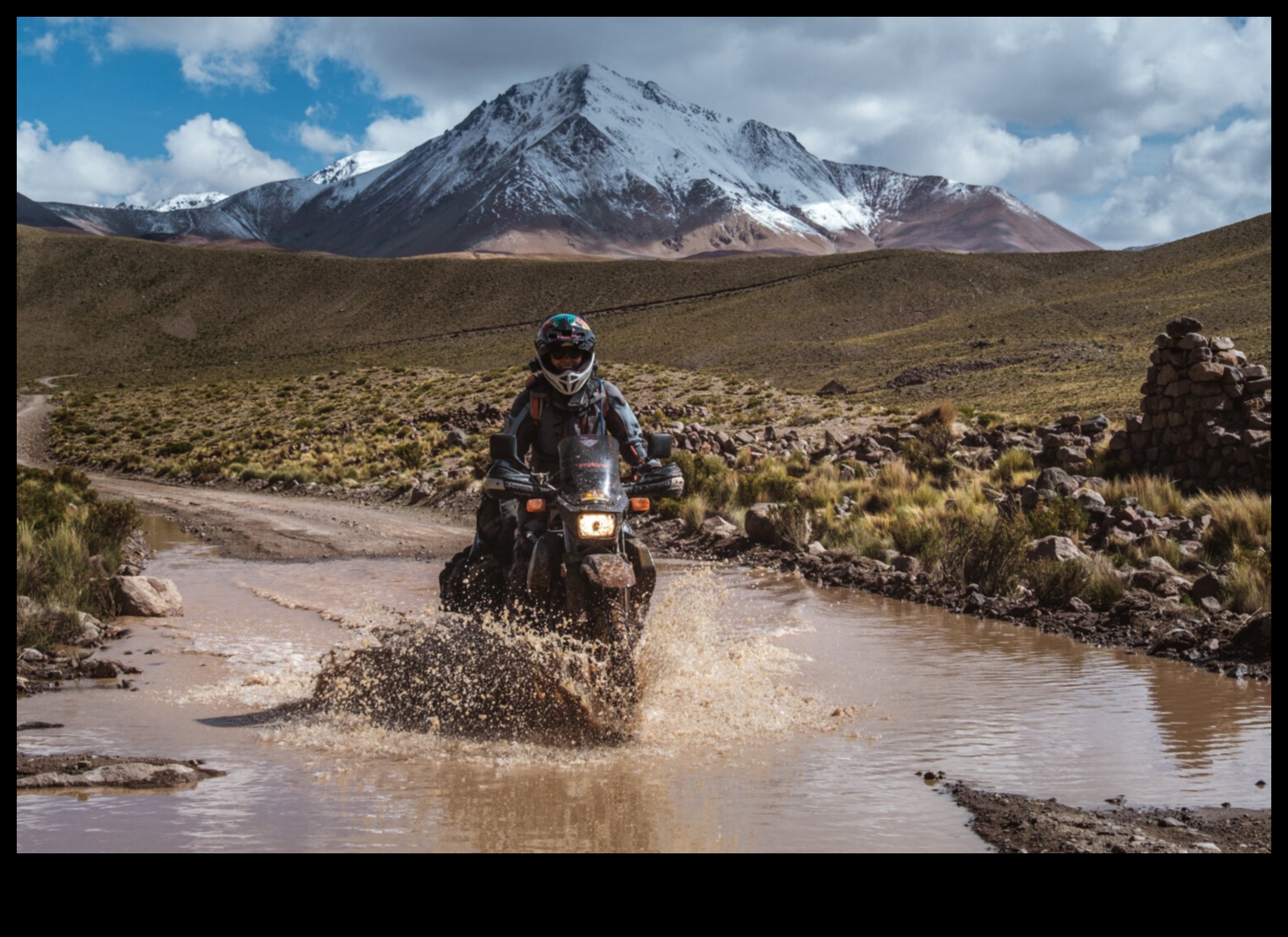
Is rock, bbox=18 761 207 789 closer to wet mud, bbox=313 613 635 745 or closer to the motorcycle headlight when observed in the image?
wet mud, bbox=313 613 635 745

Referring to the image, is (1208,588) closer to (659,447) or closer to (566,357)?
(659,447)

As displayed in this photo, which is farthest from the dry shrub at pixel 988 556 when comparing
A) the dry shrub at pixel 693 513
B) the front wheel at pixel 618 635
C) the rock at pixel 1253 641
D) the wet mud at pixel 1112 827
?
the wet mud at pixel 1112 827

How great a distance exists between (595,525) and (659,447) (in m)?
0.92

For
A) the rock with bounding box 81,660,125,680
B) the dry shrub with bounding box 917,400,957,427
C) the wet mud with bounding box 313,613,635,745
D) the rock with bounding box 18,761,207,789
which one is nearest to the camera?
the rock with bounding box 18,761,207,789

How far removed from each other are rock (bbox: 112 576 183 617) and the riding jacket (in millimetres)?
5793

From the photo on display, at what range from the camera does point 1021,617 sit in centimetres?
1125

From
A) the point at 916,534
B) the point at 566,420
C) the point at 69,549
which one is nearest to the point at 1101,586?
the point at 916,534

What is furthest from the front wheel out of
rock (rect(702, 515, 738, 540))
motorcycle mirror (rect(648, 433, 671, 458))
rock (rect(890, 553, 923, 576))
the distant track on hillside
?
the distant track on hillside

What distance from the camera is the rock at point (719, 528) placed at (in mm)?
17422

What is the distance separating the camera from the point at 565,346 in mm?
7387

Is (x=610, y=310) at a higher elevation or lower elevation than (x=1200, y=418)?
higher

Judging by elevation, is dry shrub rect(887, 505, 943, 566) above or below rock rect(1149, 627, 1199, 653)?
above

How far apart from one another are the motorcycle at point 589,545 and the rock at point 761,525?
909 centimetres

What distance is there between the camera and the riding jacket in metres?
7.66
